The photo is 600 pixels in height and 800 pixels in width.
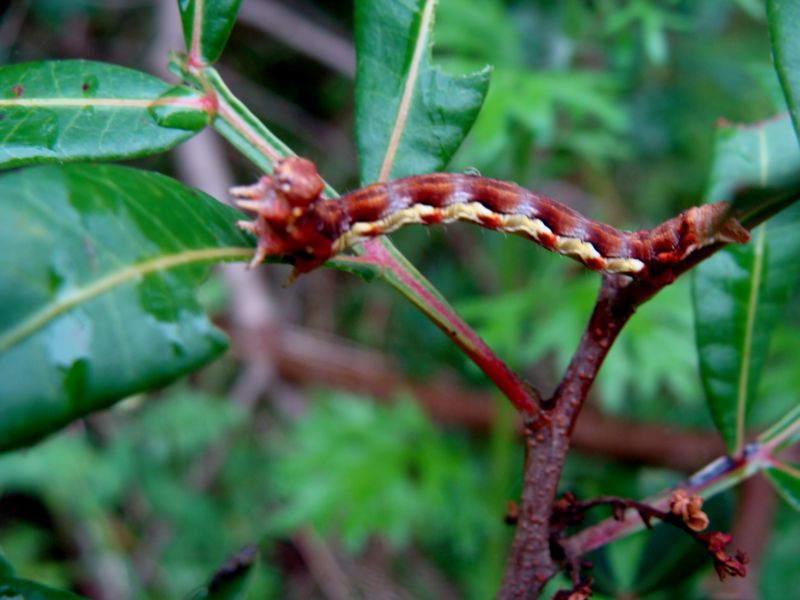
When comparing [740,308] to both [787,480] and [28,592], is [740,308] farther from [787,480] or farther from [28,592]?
[28,592]

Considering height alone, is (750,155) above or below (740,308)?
above

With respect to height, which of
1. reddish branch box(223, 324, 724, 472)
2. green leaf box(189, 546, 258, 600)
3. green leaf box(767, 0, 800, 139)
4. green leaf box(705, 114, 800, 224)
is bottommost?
reddish branch box(223, 324, 724, 472)

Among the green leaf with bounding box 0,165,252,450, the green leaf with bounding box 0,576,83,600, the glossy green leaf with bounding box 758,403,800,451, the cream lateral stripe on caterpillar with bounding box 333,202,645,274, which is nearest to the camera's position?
the green leaf with bounding box 0,165,252,450

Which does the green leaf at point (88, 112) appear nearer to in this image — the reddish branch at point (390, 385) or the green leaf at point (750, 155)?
the green leaf at point (750, 155)

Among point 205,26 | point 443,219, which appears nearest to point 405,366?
point 443,219

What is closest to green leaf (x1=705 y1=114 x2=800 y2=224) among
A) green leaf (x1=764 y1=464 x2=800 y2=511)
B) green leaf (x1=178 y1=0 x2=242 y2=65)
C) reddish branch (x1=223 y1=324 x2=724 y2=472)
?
green leaf (x1=764 y1=464 x2=800 y2=511)

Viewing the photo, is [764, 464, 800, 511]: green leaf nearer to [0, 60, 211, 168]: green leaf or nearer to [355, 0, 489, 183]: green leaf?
[355, 0, 489, 183]: green leaf

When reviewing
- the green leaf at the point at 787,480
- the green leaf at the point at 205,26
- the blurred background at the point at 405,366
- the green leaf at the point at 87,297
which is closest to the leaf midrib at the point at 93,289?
the green leaf at the point at 87,297
